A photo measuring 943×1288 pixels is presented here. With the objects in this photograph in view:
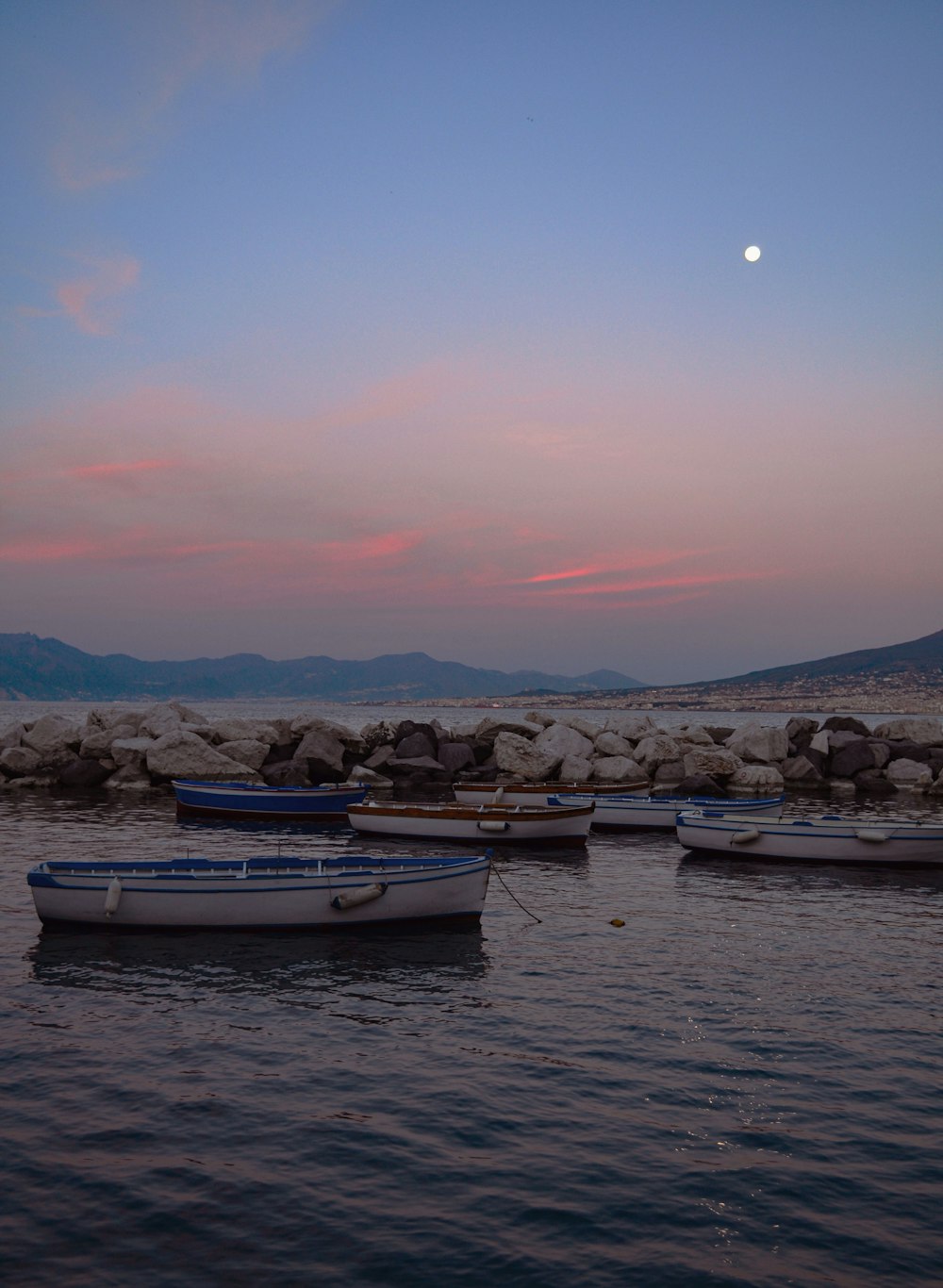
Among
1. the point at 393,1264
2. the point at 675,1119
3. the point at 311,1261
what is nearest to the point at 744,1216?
the point at 675,1119

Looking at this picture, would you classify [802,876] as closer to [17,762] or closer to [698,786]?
[698,786]

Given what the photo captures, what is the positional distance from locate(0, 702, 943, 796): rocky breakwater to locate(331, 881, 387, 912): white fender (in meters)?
28.9

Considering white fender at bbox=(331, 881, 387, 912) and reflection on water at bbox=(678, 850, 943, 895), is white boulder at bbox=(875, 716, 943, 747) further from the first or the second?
white fender at bbox=(331, 881, 387, 912)

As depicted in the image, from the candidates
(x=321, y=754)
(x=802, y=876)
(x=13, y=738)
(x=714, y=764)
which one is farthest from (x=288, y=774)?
(x=802, y=876)

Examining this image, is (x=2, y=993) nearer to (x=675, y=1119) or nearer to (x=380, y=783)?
(x=675, y=1119)

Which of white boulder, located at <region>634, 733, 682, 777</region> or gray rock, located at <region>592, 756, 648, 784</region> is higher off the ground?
white boulder, located at <region>634, 733, 682, 777</region>

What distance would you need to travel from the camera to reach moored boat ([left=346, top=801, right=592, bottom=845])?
34469mm

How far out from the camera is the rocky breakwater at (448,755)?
50562mm

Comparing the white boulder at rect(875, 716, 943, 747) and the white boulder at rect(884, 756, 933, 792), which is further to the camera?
the white boulder at rect(875, 716, 943, 747)

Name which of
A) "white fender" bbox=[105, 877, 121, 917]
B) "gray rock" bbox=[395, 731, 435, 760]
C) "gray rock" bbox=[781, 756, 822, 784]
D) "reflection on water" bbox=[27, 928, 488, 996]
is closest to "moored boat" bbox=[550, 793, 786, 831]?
"gray rock" bbox=[395, 731, 435, 760]

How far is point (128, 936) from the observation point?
21484 mm

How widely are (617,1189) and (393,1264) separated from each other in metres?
2.68

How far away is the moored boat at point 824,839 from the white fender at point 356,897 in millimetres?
15795

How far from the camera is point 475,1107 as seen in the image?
499 inches
